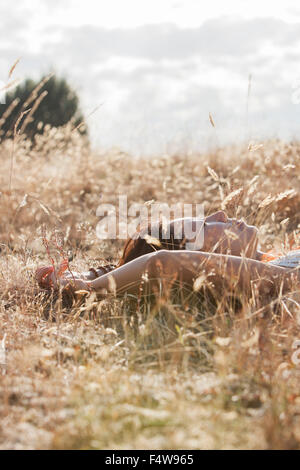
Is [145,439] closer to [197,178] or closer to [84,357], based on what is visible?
[84,357]

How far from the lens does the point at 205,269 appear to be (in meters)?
2.01

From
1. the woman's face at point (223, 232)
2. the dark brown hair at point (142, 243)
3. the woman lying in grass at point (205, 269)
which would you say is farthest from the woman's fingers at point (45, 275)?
the woman's face at point (223, 232)

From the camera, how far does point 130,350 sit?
5.74 ft

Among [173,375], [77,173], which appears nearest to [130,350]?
[173,375]

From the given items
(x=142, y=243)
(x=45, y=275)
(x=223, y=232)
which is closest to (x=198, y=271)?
(x=223, y=232)

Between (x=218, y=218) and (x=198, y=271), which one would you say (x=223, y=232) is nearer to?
(x=218, y=218)

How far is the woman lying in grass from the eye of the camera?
192cm

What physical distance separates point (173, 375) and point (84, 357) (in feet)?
1.10

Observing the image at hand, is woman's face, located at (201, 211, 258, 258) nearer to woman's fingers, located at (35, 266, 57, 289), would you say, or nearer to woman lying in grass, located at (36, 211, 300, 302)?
woman lying in grass, located at (36, 211, 300, 302)

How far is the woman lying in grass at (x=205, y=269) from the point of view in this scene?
1.92 m

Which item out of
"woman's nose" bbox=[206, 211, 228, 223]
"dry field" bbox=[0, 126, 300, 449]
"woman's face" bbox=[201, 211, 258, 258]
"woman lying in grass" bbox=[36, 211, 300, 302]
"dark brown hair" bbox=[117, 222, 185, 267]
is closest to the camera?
"dry field" bbox=[0, 126, 300, 449]

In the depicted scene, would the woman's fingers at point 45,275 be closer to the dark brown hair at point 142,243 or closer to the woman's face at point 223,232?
the dark brown hair at point 142,243

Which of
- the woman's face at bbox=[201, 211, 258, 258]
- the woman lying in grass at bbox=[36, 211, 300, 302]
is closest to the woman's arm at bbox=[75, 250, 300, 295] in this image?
the woman lying in grass at bbox=[36, 211, 300, 302]

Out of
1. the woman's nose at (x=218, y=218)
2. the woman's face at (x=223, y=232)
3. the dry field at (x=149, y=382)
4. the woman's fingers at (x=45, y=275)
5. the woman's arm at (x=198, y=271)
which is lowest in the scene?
the dry field at (x=149, y=382)
